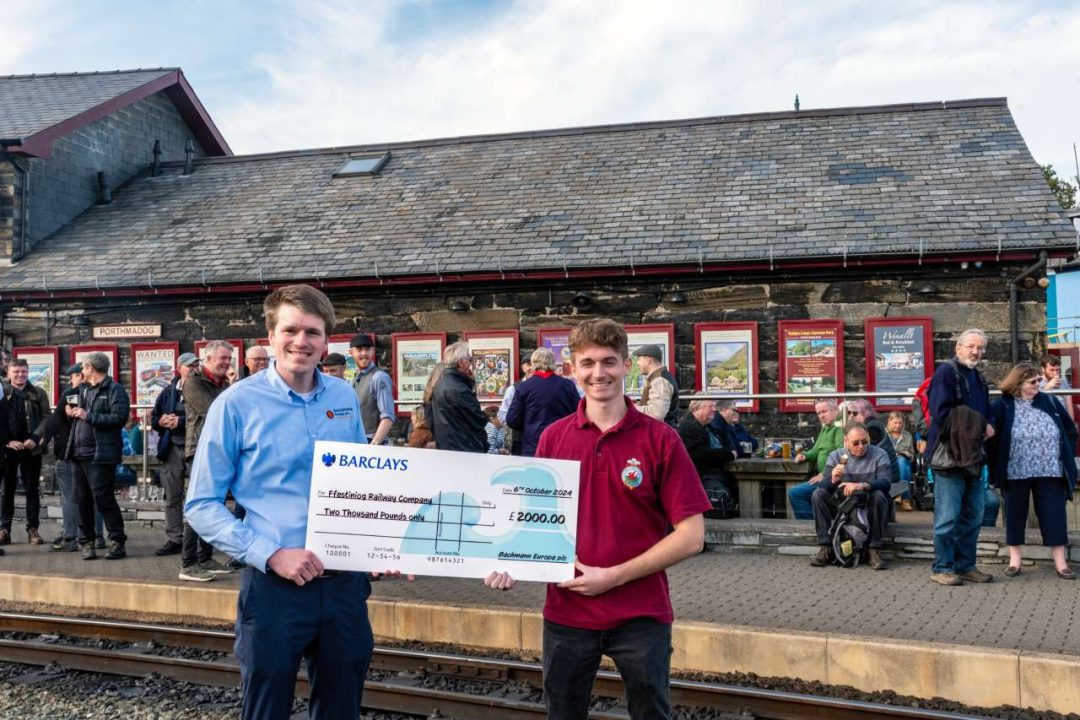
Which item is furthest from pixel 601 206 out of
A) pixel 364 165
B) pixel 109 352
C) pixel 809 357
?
pixel 109 352

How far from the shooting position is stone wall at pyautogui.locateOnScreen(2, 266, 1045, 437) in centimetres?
1297

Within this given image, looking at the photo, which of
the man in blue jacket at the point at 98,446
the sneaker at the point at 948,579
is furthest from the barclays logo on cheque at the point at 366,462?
the man in blue jacket at the point at 98,446

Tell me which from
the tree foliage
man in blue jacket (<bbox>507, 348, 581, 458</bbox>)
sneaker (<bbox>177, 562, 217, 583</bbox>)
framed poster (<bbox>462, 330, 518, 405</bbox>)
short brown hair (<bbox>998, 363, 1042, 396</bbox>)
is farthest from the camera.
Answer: the tree foliage

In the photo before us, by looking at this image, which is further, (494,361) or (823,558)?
(494,361)

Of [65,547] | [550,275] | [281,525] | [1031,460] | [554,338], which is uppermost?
[550,275]

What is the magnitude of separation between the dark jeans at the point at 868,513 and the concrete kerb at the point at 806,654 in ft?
8.72

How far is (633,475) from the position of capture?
10.3 ft

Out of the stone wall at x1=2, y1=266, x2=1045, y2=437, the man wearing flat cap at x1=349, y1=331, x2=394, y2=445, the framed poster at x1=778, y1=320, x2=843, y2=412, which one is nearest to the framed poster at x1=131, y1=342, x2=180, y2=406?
the stone wall at x1=2, y1=266, x2=1045, y2=437

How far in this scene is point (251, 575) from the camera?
310 centimetres

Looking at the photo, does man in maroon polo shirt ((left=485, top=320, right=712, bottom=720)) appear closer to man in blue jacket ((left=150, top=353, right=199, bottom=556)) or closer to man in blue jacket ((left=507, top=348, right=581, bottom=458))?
man in blue jacket ((left=507, top=348, right=581, bottom=458))

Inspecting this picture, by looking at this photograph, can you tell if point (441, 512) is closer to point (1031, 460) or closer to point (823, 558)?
point (823, 558)

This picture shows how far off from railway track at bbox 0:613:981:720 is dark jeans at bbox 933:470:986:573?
111 inches

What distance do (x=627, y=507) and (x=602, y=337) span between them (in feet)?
1.81

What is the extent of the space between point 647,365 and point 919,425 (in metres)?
3.76
